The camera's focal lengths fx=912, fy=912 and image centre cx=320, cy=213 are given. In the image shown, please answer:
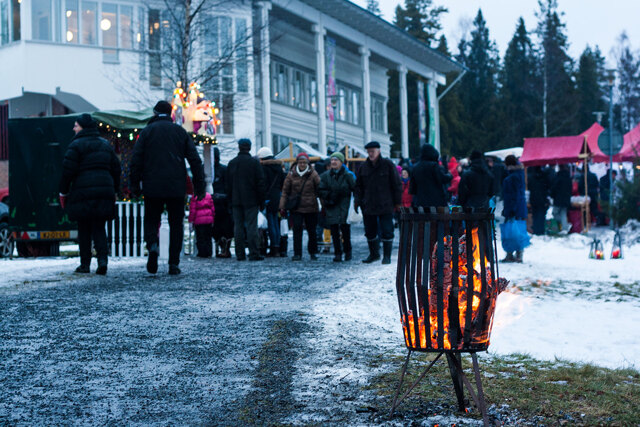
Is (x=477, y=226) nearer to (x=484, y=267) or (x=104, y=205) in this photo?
(x=484, y=267)

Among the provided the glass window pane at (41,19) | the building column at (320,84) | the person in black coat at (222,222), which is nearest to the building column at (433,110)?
the building column at (320,84)

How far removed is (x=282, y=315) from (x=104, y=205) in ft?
12.8

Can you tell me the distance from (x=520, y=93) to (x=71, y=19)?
5752cm

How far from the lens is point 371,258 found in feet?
45.3

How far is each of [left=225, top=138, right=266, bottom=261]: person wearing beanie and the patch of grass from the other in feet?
28.4

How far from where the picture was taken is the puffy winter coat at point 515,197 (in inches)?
545

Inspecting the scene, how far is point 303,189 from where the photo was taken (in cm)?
1467

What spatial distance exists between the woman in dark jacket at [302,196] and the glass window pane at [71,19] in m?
17.0

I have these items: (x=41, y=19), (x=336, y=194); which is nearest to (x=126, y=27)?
(x=41, y=19)

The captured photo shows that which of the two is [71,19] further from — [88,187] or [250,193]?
[88,187]

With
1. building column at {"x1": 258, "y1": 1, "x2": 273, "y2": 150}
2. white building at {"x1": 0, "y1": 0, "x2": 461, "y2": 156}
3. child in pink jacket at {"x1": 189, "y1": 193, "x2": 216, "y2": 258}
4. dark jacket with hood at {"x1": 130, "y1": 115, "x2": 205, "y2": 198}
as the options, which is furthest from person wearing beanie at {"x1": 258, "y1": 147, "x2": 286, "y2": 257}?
building column at {"x1": 258, "y1": 1, "x2": 273, "y2": 150}

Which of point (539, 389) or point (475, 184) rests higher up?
point (475, 184)

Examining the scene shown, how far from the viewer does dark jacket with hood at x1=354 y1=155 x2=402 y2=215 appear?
1348 cm

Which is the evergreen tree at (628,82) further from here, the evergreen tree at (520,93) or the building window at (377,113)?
the building window at (377,113)
